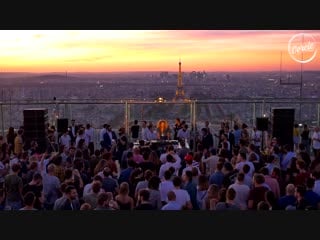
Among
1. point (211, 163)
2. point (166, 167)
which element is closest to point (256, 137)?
point (211, 163)

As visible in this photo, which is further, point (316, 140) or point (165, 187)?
point (316, 140)

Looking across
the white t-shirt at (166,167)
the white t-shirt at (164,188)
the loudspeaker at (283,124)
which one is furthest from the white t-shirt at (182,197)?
the loudspeaker at (283,124)

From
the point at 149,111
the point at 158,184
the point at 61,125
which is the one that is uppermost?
the point at 149,111

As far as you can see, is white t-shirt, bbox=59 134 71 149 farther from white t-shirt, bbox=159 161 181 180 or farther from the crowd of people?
white t-shirt, bbox=159 161 181 180

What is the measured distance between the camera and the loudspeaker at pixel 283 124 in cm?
1171

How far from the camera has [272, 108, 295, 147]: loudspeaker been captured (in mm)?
11711

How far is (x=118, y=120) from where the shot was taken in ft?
54.1

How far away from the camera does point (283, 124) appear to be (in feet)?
38.5

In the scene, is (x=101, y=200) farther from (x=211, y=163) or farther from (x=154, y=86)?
(x=154, y=86)

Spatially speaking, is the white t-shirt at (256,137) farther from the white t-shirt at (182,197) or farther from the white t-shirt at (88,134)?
the white t-shirt at (182,197)

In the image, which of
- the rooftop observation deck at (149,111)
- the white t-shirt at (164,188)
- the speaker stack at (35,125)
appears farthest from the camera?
the rooftop observation deck at (149,111)

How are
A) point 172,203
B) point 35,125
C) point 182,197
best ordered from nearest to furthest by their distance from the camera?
point 172,203 < point 182,197 < point 35,125

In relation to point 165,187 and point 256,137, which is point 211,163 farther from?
point 256,137
